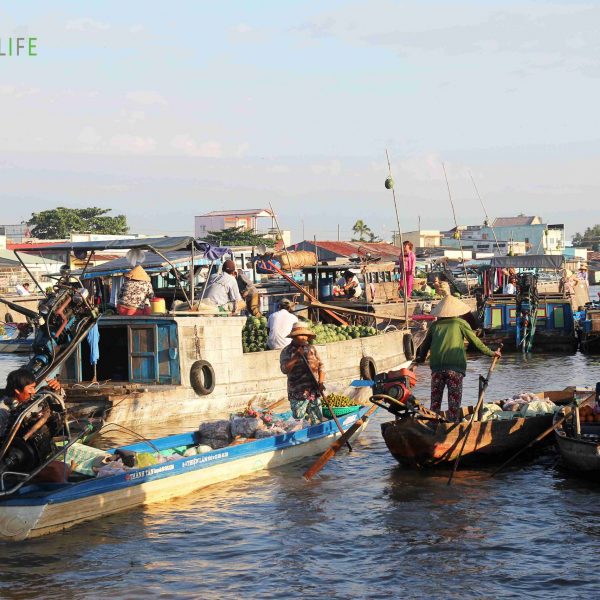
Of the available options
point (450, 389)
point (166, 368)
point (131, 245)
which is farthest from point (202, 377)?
point (450, 389)

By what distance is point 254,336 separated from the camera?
18562mm

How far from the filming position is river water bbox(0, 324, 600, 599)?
29.1ft

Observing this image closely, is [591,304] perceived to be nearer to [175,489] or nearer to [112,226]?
[175,489]

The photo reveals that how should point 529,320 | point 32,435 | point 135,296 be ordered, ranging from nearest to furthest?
point 32,435 → point 135,296 → point 529,320

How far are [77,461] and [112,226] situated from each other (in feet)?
215

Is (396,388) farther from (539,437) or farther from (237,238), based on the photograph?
(237,238)

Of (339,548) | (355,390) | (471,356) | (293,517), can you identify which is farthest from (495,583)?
(471,356)

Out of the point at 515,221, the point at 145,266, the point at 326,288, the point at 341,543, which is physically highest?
the point at 515,221

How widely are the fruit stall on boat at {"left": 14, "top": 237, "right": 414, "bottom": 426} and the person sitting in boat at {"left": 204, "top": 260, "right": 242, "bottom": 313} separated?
0.63m

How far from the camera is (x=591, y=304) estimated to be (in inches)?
1395

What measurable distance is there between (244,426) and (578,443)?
4.48 meters

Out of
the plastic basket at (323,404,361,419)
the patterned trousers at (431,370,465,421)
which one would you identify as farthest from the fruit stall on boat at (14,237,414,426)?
the patterned trousers at (431,370,465,421)

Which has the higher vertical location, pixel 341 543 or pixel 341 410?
pixel 341 410

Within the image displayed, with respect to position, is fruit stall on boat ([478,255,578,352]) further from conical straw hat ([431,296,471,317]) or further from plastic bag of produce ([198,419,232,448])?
plastic bag of produce ([198,419,232,448])
